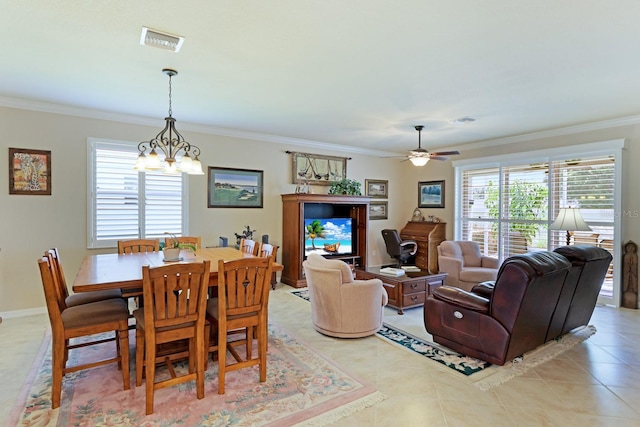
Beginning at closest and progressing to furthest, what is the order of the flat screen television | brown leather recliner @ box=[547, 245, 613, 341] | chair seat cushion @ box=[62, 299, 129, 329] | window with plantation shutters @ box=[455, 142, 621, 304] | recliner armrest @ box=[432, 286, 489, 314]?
chair seat cushion @ box=[62, 299, 129, 329]
recliner armrest @ box=[432, 286, 489, 314]
brown leather recliner @ box=[547, 245, 613, 341]
window with plantation shutters @ box=[455, 142, 621, 304]
the flat screen television

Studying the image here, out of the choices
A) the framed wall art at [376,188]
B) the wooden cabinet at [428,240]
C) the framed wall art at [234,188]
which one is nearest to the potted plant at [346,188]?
the framed wall art at [376,188]

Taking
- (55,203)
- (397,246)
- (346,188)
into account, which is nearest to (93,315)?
(55,203)

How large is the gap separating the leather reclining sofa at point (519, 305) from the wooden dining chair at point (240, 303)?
5.51ft

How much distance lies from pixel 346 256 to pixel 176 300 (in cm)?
449

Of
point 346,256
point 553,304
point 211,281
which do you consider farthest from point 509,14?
point 346,256

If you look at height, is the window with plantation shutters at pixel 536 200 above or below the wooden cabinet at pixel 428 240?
above

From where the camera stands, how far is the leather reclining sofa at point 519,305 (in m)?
2.71

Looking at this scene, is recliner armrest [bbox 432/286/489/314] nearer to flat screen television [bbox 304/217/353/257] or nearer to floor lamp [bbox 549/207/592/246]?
floor lamp [bbox 549/207/592/246]

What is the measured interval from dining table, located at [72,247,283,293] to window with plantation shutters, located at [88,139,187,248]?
4.91 feet

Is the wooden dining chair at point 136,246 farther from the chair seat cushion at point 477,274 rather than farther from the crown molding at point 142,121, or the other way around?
the chair seat cushion at point 477,274

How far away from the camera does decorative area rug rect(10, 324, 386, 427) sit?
2.18 metres

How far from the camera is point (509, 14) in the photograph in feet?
7.33

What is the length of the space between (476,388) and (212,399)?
1.96 m

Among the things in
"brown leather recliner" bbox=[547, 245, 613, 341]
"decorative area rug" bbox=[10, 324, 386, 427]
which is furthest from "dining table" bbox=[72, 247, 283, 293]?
"brown leather recliner" bbox=[547, 245, 613, 341]
